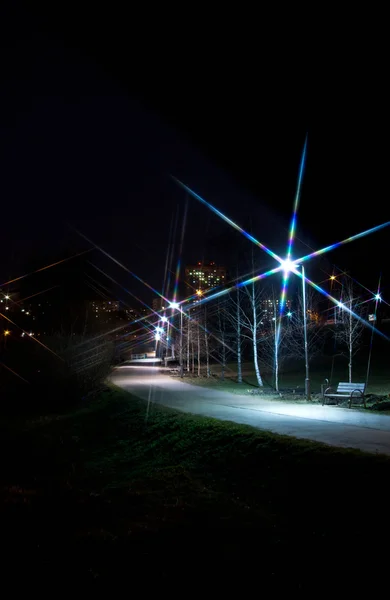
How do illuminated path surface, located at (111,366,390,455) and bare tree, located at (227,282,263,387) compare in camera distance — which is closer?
illuminated path surface, located at (111,366,390,455)

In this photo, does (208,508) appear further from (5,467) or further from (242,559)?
(5,467)

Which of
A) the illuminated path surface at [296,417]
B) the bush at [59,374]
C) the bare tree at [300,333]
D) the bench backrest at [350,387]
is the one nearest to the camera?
the illuminated path surface at [296,417]

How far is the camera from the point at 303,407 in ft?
50.2

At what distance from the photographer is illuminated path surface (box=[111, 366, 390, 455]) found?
32.1 feet

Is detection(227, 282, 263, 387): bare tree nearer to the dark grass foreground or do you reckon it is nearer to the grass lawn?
the grass lawn

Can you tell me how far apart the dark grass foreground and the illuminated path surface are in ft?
3.32

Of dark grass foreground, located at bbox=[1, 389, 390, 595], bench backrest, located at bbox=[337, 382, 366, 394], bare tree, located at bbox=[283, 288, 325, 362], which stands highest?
bare tree, located at bbox=[283, 288, 325, 362]

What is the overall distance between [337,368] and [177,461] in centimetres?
2630

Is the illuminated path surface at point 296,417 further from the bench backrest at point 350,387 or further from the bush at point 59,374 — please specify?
the bush at point 59,374

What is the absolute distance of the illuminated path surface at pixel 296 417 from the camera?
9.80 metres

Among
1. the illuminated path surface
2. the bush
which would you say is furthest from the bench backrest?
the bush

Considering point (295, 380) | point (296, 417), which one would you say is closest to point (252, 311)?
point (295, 380)

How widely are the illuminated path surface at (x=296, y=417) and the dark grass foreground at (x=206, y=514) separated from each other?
101 centimetres

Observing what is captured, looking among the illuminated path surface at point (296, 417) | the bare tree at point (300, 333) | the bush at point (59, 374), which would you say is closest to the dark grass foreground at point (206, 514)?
the illuminated path surface at point (296, 417)
